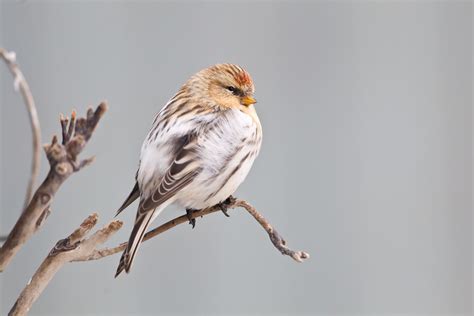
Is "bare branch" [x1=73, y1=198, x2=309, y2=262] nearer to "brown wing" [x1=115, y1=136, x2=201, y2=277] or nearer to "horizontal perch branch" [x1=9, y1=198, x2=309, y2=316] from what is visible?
"horizontal perch branch" [x1=9, y1=198, x2=309, y2=316]

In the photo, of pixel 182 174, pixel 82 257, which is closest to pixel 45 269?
pixel 82 257

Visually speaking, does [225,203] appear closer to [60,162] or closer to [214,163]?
[214,163]

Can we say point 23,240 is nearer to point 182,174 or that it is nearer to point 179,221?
point 179,221

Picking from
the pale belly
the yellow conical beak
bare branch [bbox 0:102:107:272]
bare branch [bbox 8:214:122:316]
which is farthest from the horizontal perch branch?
the yellow conical beak

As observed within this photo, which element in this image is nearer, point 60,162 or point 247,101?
point 60,162

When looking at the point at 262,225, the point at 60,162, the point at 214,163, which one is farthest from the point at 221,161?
the point at 60,162
